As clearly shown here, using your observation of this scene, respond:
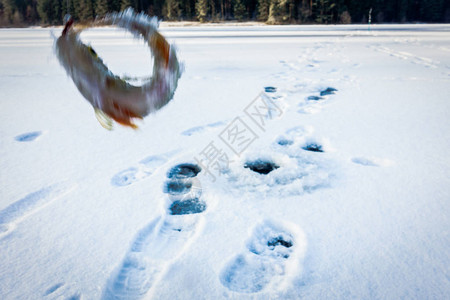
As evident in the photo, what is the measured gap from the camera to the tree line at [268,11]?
2445 centimetres

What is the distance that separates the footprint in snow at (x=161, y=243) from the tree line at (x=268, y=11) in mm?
24725

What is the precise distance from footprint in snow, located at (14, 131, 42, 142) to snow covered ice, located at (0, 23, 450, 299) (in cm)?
3

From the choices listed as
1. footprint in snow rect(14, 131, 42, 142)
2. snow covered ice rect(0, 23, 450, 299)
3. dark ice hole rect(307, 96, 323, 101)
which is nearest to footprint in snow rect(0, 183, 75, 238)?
snow covered ice rect(0, 23, 450, 299)

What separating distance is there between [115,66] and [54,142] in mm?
3722

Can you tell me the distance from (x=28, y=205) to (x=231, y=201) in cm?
115

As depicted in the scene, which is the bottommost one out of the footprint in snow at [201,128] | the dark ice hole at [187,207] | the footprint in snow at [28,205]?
the dark ice hole at [187,207]

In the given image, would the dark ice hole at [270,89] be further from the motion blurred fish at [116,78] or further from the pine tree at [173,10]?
the pine tree at [173,10]

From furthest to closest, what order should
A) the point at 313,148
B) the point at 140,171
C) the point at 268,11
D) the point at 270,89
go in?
the point at 268,11 < the point at 270,89 < the point at 313,148 < the point at 140,171

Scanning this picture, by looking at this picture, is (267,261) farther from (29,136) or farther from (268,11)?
(268,11)

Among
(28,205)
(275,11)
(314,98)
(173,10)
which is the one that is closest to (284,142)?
(314,98)

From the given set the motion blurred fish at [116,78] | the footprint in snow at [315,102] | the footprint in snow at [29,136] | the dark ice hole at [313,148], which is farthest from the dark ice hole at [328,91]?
the footprint in snow at [29,136]

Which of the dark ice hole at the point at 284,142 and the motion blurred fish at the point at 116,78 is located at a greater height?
the motion blurred fish at the point at 116,78

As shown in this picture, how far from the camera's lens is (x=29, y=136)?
2.38m

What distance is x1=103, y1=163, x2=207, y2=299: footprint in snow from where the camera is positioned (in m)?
1.09
